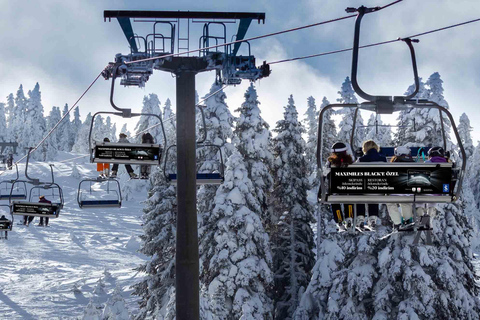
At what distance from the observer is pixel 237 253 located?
29703 mm

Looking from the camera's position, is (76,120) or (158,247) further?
(76,120)

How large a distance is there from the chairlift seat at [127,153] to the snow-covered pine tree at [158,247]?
18.6m

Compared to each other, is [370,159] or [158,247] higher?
[370,159]

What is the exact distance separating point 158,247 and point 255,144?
8290 mm

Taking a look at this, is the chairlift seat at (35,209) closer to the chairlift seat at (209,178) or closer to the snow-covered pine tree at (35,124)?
the chairlift seat at (209,178)

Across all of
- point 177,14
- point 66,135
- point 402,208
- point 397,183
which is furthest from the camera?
point 66,135

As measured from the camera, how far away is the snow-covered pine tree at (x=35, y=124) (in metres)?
141

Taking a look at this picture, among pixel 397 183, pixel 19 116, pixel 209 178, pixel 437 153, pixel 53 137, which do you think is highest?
pixel 19 116

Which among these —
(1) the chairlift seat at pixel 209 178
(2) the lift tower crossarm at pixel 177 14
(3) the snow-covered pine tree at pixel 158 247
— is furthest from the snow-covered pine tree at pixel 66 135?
(1) the chairlift seat at pixel 209 178

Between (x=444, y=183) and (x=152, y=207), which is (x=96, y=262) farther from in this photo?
(x=444, y=183)

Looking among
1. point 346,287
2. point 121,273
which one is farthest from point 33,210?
point 121,273

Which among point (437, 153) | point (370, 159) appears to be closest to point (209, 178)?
point (370, 159)

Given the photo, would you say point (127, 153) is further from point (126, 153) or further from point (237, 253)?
point (237, 253)

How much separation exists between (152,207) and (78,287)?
103 ft
